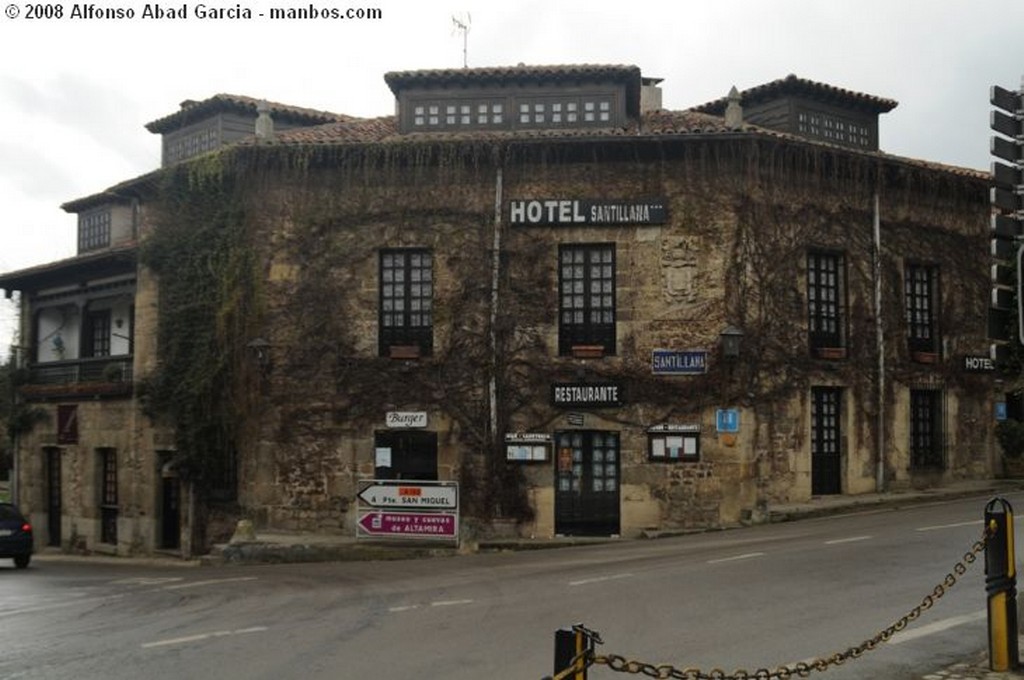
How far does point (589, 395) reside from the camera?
18.8m

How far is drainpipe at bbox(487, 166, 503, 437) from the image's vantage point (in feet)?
62.6

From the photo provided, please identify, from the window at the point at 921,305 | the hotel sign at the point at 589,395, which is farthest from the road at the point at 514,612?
the window at the point at 921,305

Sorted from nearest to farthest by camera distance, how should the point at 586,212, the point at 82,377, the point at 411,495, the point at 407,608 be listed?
the point at 407,608
the point at 411,495
the point at 586,212
the point at 82,377

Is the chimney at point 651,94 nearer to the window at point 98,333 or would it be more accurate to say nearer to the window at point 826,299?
the window at point 826,299

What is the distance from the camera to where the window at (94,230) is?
2772 centimetres

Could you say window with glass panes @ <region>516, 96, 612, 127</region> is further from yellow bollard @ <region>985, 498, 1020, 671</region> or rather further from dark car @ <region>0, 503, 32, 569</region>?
yellow bollard @ <region>985, 498, 1020, 671</region>

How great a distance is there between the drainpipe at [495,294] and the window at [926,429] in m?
9.29

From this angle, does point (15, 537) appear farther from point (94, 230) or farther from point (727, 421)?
point (727, 421)

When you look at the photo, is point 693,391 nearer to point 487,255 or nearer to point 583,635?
point 487,255

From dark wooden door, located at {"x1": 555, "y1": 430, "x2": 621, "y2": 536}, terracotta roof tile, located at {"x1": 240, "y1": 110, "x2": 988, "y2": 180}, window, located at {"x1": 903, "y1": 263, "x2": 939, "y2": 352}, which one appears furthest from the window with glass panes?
window, located at {"x1": 903, "y1": 263, "x2": 939, "y2": 352}

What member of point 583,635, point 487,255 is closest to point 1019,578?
point 583,635

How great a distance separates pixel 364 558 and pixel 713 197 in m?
9.29

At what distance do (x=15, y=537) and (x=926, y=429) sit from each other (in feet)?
→ 62.9

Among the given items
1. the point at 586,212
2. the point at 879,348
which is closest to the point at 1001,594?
the point at 586,212
